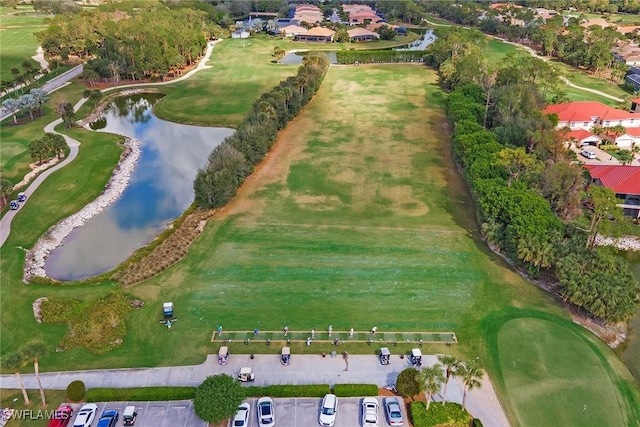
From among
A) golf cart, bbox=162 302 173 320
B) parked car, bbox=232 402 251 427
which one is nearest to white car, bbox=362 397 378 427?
parked car, bbox=232 402 251 427

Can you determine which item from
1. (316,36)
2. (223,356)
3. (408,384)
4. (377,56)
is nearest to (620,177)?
(408,384)

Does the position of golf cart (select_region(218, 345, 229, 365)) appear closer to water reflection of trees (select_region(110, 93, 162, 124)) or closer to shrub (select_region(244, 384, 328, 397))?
shrub (select_region(244, 384, 328, 397))

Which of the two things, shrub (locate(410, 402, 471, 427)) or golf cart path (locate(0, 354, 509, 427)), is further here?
golf cart path (locate(0, 354, 509, 427))

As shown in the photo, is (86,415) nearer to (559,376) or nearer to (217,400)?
(217,400)

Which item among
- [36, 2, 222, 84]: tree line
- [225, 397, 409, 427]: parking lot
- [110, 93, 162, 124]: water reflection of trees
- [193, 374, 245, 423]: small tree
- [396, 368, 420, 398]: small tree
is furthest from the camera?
[36, 2, 222, 84]: tree line

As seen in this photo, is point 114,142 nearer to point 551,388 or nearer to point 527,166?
point 527,166
